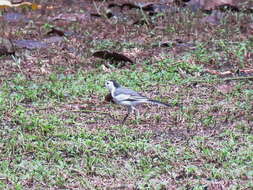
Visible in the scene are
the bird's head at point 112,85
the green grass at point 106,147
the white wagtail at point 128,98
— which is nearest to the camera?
the green grass at point 106,147

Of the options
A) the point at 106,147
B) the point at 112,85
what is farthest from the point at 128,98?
the point at 106,147

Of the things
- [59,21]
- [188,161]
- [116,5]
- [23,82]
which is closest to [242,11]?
[116,5]

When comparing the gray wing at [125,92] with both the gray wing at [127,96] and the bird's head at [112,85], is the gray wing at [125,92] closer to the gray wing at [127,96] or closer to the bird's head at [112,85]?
the gray wing at [127,96]

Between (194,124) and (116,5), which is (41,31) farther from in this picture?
(194,124)

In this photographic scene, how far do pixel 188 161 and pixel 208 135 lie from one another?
788 millimetres

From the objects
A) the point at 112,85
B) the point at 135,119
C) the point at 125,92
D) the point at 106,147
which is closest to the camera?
the point at 106,147

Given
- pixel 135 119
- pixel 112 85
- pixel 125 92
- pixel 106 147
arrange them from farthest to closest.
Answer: pixel 112 85 → pixel 125 92 → pixel 135 119 → pixel 106 147

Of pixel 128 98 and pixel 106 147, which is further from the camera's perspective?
pixel 128 98

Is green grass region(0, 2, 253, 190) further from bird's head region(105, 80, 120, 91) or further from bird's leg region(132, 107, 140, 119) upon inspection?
bird's head region(105, 80, 120, 91)

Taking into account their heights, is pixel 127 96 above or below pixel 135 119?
above

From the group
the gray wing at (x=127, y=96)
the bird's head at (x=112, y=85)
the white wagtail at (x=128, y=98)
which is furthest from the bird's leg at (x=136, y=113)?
the bird's head at (x=112, y=85)

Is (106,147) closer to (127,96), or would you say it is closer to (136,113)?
(127,96)

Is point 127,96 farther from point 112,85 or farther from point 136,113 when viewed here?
point 112,85

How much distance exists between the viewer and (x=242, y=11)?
11.5 meters
